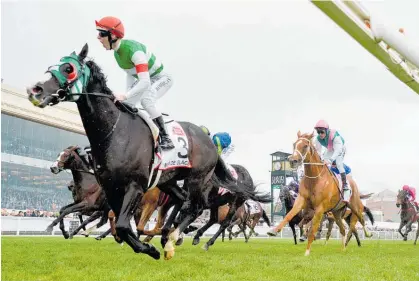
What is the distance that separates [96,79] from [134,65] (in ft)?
1.99

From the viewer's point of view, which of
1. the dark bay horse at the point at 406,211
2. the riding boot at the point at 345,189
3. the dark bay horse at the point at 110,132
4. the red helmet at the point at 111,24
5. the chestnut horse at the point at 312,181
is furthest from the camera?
the dark bay horse at the point at 406,211

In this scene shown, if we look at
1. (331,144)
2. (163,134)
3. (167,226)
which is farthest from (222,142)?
(163,134)

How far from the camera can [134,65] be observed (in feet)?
19.2

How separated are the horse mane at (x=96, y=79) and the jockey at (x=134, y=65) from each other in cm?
25

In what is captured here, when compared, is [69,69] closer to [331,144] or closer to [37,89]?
[37,89]

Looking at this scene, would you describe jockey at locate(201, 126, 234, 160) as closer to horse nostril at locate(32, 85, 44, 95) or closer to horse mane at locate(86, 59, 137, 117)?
horse mane at locate(86, 59, 137, 117)

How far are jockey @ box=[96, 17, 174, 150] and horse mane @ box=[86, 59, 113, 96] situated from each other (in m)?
0.25

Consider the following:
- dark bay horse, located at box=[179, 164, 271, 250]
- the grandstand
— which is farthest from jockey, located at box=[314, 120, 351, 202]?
the grandstand

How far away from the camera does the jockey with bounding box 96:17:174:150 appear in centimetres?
550

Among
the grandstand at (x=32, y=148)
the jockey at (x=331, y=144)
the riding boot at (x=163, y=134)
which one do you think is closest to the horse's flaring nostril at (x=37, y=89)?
the riding boot at (x=163, y=134)

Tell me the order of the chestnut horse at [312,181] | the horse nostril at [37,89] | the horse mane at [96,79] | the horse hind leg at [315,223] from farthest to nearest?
the chestnut horse at [312,181], the horse hind leg at [315,223], the horse mane at [96,79], the horse nostril at [37,89]

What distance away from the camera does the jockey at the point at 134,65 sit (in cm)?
550

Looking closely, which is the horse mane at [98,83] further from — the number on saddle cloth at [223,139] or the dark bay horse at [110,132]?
the number on saddle cloth at [223,139]

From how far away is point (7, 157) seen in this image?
38625 millimetres
